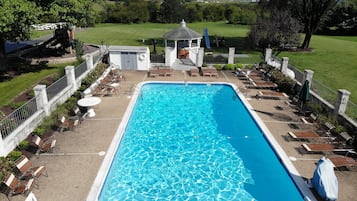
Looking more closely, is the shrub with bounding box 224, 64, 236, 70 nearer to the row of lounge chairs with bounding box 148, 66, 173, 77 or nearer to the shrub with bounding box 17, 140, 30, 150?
the row of lounge chairs with bounding box 148, 66, 173, 77

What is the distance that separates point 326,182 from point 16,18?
61.0ft

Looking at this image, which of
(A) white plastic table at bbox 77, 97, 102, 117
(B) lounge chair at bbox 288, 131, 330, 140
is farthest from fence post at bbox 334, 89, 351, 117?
(A) white plastic table at bbox 77, 97, 102, 117

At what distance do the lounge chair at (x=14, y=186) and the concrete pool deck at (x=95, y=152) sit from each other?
0.64ft

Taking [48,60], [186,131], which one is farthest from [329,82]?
[48,60]

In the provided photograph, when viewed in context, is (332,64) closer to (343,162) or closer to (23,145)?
(343,162)

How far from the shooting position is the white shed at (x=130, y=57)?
24.5 meters

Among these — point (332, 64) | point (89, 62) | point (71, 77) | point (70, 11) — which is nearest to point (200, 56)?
point (89, 62)

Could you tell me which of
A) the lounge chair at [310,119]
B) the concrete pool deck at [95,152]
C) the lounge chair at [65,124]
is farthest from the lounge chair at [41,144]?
the lounge chair at [310,119]

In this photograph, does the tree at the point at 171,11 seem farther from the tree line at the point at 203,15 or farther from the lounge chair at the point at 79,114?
the lounge chair at the point at 79,114

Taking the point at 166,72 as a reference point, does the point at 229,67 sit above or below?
above

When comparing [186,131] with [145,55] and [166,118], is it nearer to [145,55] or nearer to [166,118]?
[166,118]

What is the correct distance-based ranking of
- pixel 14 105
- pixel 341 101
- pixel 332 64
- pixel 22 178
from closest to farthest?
pixel 22 178, pixel 341 101, pixel 14 105, pixel 332 64

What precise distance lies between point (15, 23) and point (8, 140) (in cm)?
948

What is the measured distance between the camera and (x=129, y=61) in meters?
25.0
